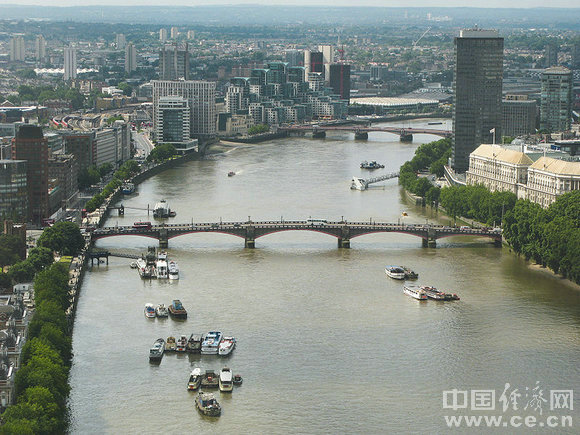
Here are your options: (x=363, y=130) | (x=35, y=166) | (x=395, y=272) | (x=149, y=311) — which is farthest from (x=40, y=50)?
(x=149, y=311)

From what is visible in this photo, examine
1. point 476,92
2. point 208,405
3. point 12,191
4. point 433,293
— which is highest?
point 476,92

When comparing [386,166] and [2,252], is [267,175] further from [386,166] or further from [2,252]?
[2,252]

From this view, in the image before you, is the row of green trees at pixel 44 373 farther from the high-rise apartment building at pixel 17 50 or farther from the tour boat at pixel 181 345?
the high-rise apartment building at pixel 17 50

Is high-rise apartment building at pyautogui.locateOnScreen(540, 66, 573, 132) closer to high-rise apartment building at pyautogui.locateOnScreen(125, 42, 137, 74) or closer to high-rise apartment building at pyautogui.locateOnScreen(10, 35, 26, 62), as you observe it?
high-rise apartment building at pyautogui.locateOnScreen(125, 42, 137, 74)

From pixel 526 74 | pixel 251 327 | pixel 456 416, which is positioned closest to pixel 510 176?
pixel 251 327

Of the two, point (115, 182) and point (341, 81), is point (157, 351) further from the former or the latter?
point (341, 81)

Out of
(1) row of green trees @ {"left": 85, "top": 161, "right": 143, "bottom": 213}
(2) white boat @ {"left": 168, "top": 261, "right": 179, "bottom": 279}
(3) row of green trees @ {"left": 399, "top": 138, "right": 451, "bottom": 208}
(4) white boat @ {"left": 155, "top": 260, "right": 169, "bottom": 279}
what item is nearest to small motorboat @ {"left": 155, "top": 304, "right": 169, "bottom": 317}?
(2) white boat @ {"left": 168, "top": 261, "right": 179, "bottom": 279}

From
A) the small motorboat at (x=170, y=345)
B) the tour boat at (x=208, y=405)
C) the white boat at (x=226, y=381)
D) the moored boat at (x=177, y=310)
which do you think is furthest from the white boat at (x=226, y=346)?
the tour boat at (x=208, y=405)
